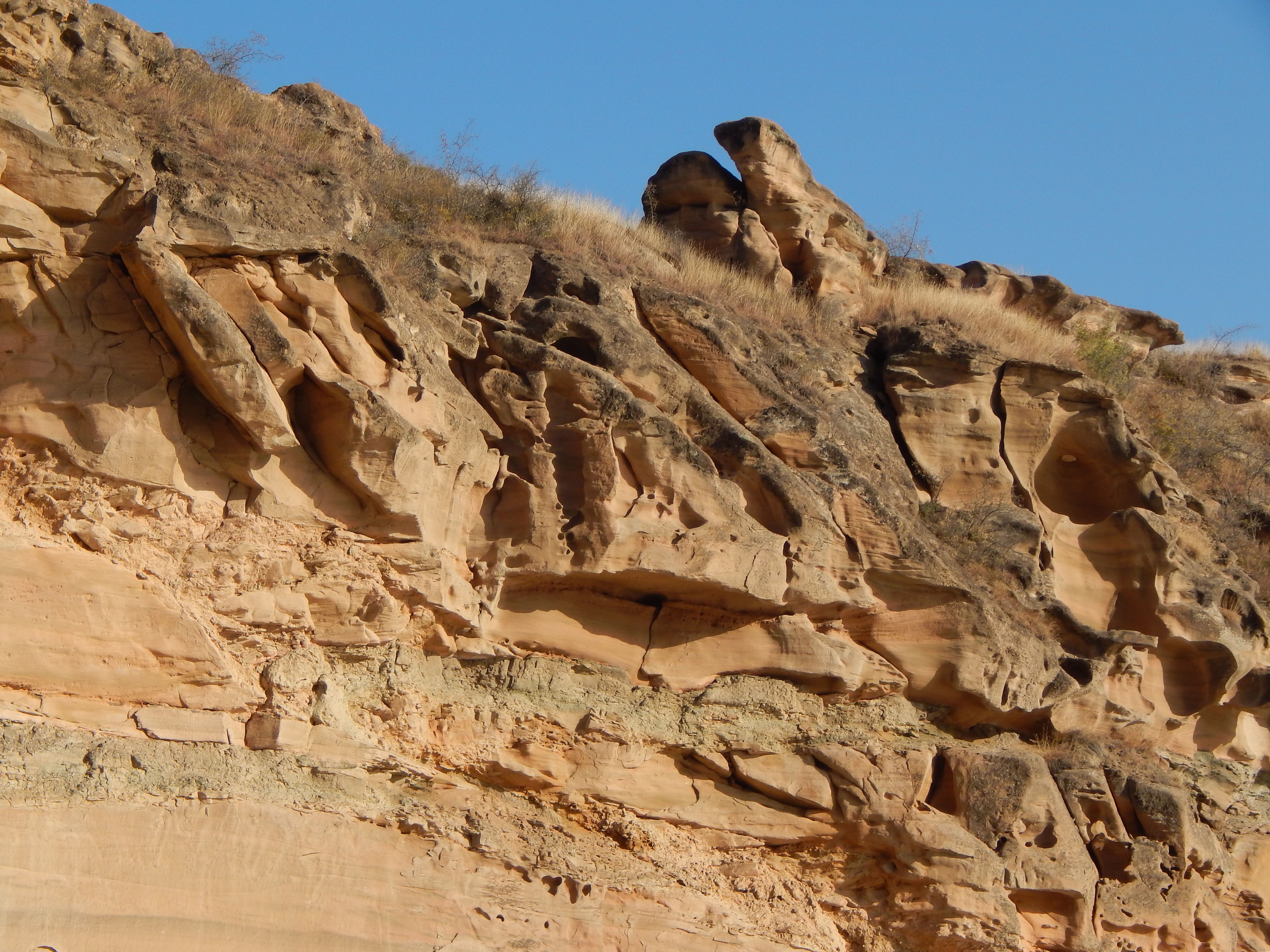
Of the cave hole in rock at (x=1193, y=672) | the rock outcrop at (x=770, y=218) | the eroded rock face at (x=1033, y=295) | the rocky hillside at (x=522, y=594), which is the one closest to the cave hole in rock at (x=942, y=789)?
the rocky hillside at (x=522, y=594)

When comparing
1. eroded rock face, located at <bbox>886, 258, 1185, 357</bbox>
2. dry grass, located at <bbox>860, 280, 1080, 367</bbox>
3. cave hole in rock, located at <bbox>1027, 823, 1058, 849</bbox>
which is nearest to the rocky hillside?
cave hole in rock, located at <bbox>1027, 823, 1058, 849</bbox>

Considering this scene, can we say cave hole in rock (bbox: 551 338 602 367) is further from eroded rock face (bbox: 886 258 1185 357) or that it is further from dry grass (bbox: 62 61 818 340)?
eroded rock face (bbox: 886 258 1185 357)

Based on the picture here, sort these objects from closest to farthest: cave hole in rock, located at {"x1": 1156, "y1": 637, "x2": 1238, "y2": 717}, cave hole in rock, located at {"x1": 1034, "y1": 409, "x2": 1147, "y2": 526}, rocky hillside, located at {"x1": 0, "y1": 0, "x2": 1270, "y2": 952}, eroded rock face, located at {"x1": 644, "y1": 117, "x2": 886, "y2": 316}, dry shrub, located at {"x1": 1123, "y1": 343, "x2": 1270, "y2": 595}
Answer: rocky hillside, located at {"x1": 0, "y1": 0, "x2": 1270, "y2": 952} → cave hole in rock, located at {"x1": 1156, "y1": 637, "x2": 1238, "y2": 717} → cave hole in rock, located at {"x1": 1034, "y1": 409, "x2": 1147, "y2": 526} → dry shrub, located at {"x1": 1123, "y1": 343, "x2": 1270, "y2": 595} → eroded rock face, located at {"x1": 644, "y1": 117, "x2": 886, "y2": 316}

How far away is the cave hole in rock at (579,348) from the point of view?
10.6 m

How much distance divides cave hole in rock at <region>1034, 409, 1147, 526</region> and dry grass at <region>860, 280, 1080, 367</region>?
2.64ft

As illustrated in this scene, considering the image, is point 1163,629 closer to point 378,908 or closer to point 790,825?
point 790,825

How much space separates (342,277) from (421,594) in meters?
2.32

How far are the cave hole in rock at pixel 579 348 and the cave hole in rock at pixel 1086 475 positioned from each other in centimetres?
486

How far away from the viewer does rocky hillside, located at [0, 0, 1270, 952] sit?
26.2 ft

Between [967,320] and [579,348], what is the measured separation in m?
5.51

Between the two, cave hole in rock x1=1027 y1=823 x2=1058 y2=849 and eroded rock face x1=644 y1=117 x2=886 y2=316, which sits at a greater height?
eroded rock face x1=644 y1=117 x2=886 y2=316

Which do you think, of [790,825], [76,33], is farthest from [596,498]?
[76,33]

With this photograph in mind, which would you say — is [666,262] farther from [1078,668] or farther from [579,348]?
[1078,668]

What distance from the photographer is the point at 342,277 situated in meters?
9.35
